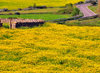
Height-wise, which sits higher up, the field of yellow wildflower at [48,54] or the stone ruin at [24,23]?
the stone ruin at [24,23]

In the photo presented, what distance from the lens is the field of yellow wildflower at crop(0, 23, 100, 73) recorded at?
1934 cm

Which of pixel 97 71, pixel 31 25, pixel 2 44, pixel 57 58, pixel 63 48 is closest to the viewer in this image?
pixel 97 71

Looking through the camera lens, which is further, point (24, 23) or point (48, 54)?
point (24, 23)

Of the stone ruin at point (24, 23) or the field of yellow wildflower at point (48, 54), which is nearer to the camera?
the field of yellow wildflower at point (48, 54)

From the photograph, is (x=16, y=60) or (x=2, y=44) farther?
(x=2, y=44)

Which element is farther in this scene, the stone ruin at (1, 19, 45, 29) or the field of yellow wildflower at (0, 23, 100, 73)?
the stone ruin at (1, 19, 45, 29)

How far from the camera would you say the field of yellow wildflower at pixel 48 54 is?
19344mm

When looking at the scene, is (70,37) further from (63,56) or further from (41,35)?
(63,56)

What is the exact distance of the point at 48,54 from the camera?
75.7ft

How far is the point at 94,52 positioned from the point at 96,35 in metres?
9.51

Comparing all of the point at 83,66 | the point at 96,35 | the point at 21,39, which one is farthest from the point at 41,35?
the point at 83,66

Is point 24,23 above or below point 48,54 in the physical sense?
above

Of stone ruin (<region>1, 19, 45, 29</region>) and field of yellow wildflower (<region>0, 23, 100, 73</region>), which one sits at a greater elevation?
stone ruin (<region>1, 19, 45, 29</region>)

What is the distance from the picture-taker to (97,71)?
62.2ft
